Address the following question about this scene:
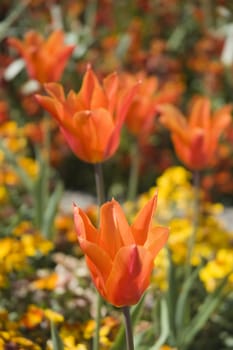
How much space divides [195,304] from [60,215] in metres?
0.86

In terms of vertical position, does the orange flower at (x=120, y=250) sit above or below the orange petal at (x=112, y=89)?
above

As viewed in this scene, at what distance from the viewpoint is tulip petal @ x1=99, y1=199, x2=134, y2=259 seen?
4.67 feet

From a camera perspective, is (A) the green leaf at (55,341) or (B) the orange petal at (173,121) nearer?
(A) the green leaf at (55,341)

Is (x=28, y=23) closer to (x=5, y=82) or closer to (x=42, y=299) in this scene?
(x=5, y=82)

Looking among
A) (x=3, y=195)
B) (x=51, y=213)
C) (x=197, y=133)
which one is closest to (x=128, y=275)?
(x=197, y=133)

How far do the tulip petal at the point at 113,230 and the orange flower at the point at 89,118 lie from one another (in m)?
0.35

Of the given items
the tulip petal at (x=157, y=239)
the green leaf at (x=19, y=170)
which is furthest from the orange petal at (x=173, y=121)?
the tulip petal at (x=157, y=239)

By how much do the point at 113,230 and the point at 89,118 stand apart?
38 cm

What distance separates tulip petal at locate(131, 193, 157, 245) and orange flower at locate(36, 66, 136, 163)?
363 millimetres

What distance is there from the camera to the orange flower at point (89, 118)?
5.75 ft

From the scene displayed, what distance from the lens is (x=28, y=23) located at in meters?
4.53

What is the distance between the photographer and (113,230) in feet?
4.70

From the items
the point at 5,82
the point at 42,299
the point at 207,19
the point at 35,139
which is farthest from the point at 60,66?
the point at 207,19

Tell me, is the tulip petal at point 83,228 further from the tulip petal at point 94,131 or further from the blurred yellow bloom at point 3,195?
the blurred yellow bloom at point 3,195
